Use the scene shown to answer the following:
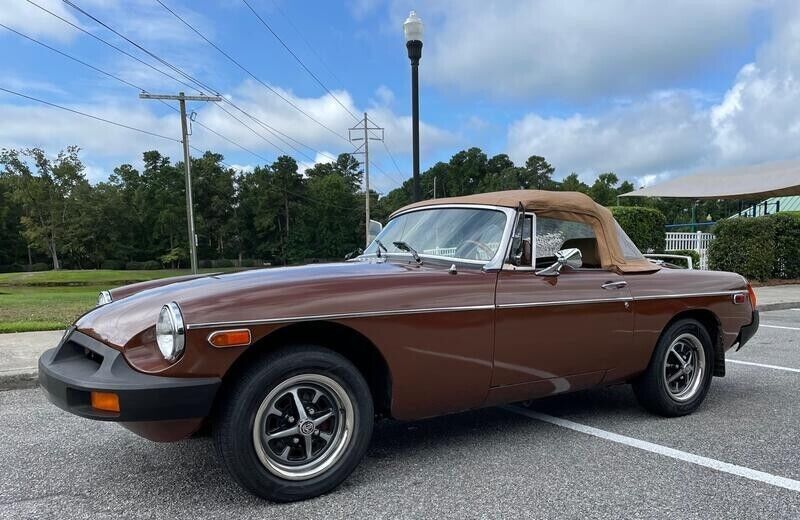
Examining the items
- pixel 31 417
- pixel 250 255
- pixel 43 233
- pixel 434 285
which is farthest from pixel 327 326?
pixel 250 255

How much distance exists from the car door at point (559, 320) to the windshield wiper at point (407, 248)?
1.99 ft

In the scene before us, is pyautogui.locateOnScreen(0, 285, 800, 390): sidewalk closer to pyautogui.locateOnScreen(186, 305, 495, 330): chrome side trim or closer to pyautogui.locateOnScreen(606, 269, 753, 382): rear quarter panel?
pyautogui.locateOnScreen(186, 305, 495, 330): chrome side trim

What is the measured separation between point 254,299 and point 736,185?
27812 mm

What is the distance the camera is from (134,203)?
75.1 meters

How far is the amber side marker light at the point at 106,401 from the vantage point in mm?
2539

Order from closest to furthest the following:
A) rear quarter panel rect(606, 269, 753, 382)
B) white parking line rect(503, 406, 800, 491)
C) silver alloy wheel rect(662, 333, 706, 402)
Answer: white parking line rect(503, 406, 800, 491) < rear quarter panel rect(606, 269, 753, 382) < silver alloy wheel rect(662, 333, 706, 402)

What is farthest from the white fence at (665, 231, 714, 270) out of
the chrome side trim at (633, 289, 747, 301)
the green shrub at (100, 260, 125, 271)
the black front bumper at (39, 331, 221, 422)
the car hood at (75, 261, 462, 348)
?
the green shrub at (100, 260, 125, 271)

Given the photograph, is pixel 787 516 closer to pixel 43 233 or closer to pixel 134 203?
pixel 43 233

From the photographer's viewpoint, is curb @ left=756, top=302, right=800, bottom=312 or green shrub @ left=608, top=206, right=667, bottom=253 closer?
curb @ left=756, top=302, right=800, bottom=312

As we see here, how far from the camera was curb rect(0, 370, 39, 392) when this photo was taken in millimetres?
5395

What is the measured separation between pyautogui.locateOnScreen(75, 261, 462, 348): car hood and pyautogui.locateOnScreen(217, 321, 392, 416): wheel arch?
119mm

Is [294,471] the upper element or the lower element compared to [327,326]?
lower

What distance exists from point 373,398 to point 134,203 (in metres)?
80.3

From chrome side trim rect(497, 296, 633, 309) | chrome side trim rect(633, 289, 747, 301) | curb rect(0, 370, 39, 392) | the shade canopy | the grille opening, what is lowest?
curb rect(0, 370, 39, 392)
